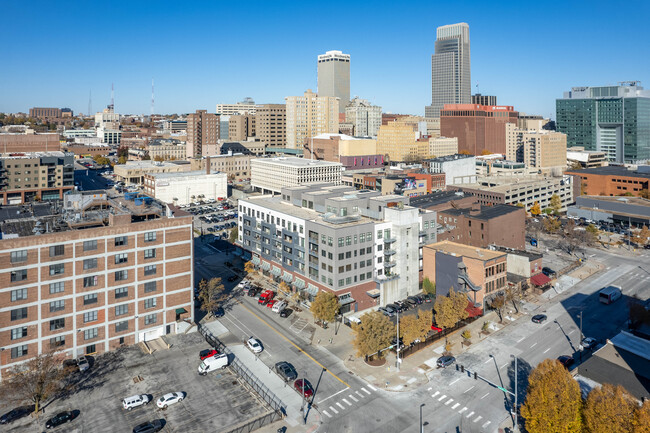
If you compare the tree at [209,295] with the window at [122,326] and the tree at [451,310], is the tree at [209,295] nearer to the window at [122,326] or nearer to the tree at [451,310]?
the window at [122,326]

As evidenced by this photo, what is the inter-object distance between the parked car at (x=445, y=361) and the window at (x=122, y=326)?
3594cm

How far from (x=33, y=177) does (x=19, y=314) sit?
341 feet

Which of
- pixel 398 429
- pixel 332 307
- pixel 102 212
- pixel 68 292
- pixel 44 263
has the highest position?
pixel 102 212

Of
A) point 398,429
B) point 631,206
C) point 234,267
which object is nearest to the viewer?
point 398,429

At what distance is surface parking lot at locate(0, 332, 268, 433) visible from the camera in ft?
132

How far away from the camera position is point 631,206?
117188 mm

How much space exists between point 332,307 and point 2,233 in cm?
3889

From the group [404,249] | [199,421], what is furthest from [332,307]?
[199,421]

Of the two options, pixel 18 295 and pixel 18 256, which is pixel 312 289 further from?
pixel 18 256

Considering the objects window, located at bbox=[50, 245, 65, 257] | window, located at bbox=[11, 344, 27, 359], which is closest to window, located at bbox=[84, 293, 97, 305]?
window, located at bbox=[50, 245, 65, 257]

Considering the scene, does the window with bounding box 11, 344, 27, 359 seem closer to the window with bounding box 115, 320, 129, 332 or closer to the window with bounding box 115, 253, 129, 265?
the window with bounding box 115, 320, 129, 332

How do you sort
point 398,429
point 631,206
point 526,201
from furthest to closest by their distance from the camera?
point 526,201, point 631,206, point 398,429

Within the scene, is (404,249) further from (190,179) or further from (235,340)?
(190,179)

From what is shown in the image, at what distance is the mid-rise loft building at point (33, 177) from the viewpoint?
5094 inches
